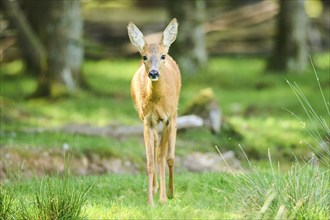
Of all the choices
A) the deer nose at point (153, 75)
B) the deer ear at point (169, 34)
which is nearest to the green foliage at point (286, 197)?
the deer nose at point (153, 75)

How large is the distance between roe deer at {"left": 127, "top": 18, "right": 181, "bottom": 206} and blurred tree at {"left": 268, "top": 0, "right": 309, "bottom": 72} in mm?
11650

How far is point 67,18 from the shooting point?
59.5 ft

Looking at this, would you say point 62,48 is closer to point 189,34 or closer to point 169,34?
point 189,34

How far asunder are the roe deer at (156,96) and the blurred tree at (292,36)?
11.7 m

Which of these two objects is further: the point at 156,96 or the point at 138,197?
the point at 138,197

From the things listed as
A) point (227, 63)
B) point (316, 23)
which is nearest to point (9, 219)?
point (227, 63)

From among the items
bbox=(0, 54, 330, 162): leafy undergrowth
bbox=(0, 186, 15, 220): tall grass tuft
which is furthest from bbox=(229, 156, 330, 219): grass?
bbox=(0, 54, 330, 162): leafy undergrowth

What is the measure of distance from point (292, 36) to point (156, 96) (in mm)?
12383

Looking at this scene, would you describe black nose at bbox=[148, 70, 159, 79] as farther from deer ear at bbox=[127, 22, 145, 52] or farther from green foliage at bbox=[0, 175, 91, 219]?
green foliage at bbox=[0, 175, 91, 219]

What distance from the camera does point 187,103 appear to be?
16203mm

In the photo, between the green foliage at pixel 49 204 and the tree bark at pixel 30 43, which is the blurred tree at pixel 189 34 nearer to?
the tree bark at pixel 30 43

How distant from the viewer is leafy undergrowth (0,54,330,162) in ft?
44.9

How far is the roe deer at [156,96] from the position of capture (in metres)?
8.56

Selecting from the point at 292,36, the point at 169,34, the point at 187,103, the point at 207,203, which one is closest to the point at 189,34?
the point at 292,36
